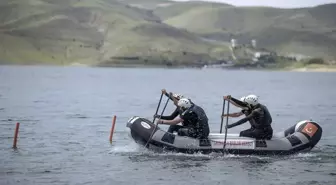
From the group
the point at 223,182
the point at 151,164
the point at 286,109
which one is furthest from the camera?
the point at 286,109

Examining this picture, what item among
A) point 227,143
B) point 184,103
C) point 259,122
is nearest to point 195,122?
point 184,103

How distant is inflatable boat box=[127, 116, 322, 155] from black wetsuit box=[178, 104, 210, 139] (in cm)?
20

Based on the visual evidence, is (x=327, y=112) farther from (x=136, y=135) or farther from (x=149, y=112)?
(x=136, y=135)

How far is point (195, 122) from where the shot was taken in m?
25.3

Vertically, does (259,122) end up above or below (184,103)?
below

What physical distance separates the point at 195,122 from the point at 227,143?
1.36m

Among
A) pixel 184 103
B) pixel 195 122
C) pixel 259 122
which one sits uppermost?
pixel 184 103

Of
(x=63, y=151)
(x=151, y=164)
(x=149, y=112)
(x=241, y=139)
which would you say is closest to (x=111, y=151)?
(x=63, y=151)

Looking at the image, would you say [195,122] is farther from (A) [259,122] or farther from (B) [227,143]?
(A) [259,122]

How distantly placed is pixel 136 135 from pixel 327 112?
27.5 m

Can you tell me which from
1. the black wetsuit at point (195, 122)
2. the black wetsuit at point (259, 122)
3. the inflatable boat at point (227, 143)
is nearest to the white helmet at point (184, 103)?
the black wetsuit at point (195, 122)

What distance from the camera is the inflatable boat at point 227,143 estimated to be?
2528 cm

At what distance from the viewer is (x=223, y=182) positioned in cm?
2219

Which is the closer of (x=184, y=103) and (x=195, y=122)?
(x=184, y=103)
